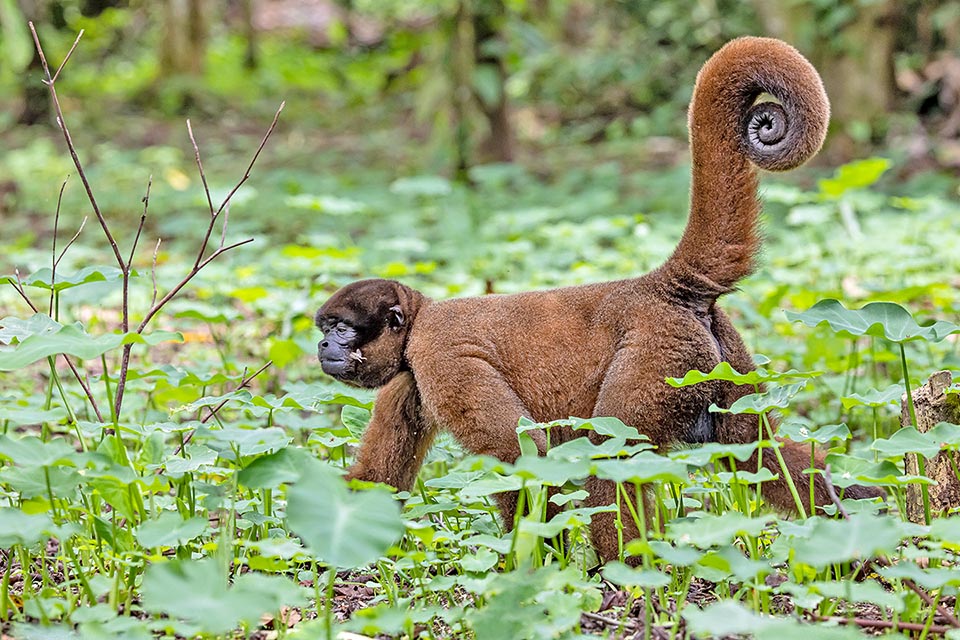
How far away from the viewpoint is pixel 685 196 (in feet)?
38.7

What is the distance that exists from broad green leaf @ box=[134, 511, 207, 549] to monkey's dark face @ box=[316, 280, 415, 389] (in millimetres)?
1592

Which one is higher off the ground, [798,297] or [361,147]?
[361,147]

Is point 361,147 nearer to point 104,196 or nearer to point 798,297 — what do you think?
point 104,196

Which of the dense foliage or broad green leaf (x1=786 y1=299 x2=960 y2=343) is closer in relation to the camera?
the dense foliage

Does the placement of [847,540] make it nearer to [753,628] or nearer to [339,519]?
[753,628]

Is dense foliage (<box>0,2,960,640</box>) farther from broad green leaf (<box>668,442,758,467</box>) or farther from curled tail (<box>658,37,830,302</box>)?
curled tail (<box>658,37,830,302</box>)

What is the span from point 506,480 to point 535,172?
11.2 meters

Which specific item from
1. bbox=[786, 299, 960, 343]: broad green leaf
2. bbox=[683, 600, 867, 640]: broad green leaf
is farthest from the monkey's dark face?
bbox=[683, 600, 867, 640]: broad green leaf

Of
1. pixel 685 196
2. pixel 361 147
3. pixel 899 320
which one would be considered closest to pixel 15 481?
pixel 899 320

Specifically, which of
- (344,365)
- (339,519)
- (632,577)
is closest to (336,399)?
(344,365)

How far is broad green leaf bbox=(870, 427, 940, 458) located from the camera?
11.3 ft

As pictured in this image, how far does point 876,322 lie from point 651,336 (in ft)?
2.68

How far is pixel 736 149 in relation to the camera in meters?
4.17

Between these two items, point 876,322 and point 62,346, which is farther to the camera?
point 876,322
